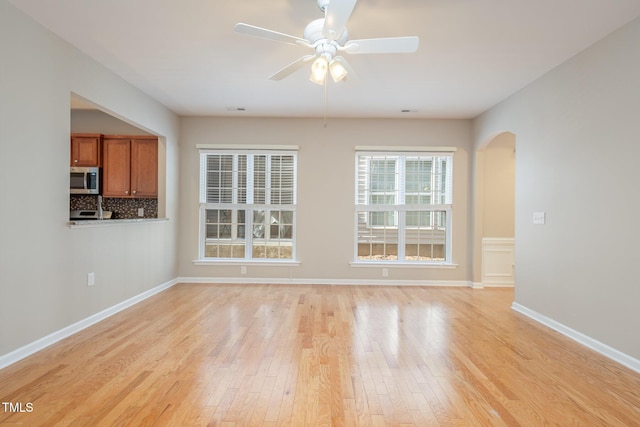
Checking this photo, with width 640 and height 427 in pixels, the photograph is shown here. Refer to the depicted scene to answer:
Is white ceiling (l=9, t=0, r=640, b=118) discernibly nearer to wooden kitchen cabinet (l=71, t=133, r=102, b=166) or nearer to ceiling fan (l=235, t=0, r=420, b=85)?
ceiling fan (l=235, t=0, r=420, b=85)

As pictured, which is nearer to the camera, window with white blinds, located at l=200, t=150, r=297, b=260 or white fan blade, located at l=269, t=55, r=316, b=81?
white fan blade, located at l=269, t=55, r=316, b=81

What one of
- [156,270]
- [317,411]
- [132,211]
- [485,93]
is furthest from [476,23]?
[132,211]

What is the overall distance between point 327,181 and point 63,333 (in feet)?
12.6

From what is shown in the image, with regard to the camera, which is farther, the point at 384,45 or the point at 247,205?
the point at 247,205

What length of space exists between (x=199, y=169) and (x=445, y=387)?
4.74 metres

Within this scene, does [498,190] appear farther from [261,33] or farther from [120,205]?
[120,205]

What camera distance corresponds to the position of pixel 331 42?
8.27ft

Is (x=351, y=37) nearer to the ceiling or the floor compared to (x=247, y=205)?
nearer to the ceiling

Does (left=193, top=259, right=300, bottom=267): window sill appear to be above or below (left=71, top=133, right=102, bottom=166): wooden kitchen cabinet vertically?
below

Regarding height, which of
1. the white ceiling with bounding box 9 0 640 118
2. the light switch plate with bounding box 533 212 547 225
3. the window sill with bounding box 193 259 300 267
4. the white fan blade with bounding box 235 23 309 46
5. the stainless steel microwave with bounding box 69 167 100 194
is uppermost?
the white ceiling with bounding box 9 0 640 118

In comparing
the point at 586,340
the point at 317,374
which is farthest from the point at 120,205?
the point at 586,340

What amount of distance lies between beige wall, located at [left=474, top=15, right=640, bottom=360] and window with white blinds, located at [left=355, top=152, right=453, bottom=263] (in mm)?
1489

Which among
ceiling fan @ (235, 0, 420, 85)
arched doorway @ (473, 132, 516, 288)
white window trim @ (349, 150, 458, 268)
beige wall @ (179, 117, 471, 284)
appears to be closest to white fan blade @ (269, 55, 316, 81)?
ceiling fan @ (235, 0, 420, 85)

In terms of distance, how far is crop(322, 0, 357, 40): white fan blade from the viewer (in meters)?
1.96
